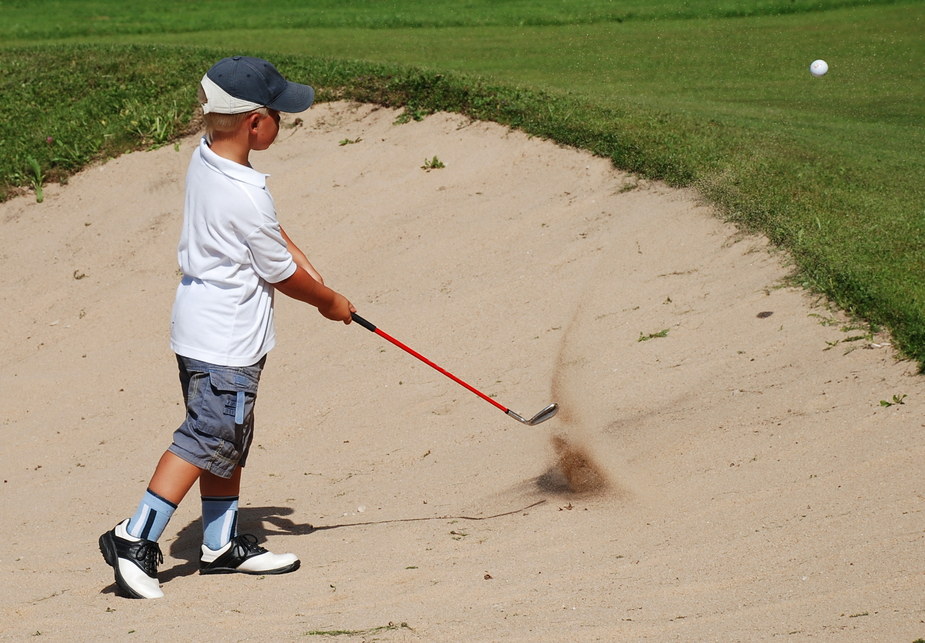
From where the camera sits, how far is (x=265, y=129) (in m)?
4.19

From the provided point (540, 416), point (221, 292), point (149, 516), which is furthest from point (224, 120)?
point (540, 416)

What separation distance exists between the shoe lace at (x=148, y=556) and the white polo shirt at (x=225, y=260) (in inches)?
28.7

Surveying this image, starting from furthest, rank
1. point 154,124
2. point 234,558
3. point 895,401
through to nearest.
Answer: point 154,124, point 895,401, point 234,558

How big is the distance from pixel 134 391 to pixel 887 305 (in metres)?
4.73

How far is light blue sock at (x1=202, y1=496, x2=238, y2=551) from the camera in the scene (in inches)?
173

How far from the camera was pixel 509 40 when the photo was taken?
14.3 metres

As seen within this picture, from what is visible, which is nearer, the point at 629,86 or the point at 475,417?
the point at 475,417

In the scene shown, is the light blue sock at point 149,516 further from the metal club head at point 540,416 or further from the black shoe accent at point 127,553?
the metal club head at point 540,416

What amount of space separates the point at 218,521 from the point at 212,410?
0.58 metres

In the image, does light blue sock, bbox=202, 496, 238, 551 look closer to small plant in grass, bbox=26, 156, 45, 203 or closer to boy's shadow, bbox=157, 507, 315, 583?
boy's shadow, bbox=157, 507, 315, 583

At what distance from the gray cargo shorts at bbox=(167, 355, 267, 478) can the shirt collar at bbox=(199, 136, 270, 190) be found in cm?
69

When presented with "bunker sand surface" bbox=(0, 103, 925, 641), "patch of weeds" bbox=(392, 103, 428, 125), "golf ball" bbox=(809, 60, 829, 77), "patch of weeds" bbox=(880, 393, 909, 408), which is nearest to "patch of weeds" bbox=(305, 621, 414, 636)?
"bunker sand surface" bbox=(0, 103, 925, 641)

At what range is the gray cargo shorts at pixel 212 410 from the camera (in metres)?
4.07

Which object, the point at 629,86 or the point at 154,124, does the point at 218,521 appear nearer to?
the point at 154,124
